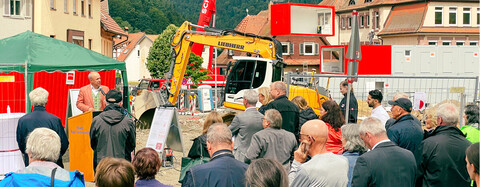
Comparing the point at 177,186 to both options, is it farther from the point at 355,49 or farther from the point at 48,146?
the point at 48,146

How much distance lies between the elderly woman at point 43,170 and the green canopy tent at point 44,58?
28.8ft

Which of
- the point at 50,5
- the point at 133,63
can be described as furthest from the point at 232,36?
the point at 133,63

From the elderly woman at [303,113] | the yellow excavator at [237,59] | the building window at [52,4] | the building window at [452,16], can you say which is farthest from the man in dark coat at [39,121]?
the building window at [452,16]

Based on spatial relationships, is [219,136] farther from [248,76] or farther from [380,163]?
[248,76]

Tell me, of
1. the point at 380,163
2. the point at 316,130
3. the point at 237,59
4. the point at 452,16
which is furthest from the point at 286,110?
the point at 452,16

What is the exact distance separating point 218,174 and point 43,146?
4.84 ft

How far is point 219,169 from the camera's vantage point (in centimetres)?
542

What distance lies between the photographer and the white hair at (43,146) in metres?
5.35

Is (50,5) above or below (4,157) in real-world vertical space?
above

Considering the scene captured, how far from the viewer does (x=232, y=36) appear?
22.6 m

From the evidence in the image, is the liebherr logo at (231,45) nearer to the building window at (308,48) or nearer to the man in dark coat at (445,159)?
the man in dark coat at (445,159)

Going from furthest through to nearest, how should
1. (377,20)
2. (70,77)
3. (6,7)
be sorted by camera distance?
(377,20) < (6,7) < (70,77)

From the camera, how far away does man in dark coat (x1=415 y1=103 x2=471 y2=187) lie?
674 cm

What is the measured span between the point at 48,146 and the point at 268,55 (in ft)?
57.1
